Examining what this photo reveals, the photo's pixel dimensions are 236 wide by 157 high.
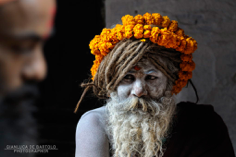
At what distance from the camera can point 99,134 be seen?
1.88 metres

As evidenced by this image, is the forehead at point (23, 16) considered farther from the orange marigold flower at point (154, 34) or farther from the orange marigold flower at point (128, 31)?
the orange marigold flower at point (154, 34)

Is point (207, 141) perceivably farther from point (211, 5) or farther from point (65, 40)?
point (65, 40)

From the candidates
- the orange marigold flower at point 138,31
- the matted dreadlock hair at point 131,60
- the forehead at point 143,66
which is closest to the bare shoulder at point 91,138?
the matted dreadlock hair at point 131,60

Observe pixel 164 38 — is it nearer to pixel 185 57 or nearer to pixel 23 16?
pixel 185 57

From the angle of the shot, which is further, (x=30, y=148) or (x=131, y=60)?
(x=30, y=148)

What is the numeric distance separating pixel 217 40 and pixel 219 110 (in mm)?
716

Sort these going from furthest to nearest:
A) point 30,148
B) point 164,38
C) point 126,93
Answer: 1. point 30,148
2. point 126,93
3. point 164,38

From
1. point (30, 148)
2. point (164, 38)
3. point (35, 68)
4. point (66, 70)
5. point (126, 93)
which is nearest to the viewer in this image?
point (164, 38)

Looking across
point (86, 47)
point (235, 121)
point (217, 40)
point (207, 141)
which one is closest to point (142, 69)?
point (207, 141)

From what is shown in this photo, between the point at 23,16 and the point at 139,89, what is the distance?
38.0 inches

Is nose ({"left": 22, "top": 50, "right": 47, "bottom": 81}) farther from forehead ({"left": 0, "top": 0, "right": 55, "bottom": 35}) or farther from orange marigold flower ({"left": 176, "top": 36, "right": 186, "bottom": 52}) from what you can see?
orange marigold flower ({"left": 176, "top": 36, "right": 186, "bottom": 52})

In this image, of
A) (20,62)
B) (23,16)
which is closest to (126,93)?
(20,62)

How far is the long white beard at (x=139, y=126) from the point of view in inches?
71.7

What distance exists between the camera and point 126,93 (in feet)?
6.12
